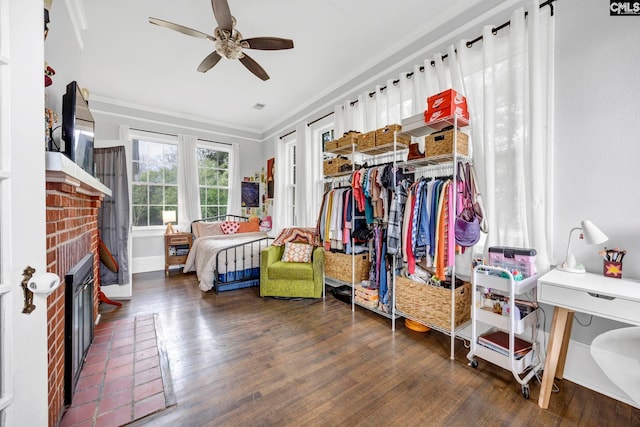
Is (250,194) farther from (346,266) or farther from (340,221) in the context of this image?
(346,266)

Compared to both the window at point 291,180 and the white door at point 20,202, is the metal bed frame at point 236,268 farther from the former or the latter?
the white door at point 20,202

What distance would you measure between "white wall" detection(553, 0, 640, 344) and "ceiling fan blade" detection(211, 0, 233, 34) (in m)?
2.39

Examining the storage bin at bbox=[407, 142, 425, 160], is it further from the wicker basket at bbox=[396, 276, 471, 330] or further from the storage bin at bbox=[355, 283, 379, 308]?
the storage bin at bbox=[355, 283, 379, 308]

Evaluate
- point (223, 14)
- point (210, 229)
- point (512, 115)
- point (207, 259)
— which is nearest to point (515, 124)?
point (512, 115)

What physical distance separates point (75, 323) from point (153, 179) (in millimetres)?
3883

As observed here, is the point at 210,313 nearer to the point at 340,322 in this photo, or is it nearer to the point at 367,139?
the point at 340,322

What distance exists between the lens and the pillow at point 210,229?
4.74 meters

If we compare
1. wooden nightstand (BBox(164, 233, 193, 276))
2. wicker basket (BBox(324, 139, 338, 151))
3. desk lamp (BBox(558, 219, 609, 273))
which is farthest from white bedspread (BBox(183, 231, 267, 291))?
desk lamp (BBox(558, 219, 609, 273))

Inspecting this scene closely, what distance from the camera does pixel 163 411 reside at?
1.46 meters

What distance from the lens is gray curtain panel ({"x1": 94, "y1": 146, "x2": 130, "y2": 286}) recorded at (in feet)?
10.5

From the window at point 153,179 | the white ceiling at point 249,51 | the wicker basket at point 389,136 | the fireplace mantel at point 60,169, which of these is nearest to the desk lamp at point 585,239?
the wicker basket at point 389,136

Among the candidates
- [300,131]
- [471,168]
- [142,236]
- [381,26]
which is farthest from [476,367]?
[142,236]

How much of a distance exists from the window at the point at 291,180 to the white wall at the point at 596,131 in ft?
12.6

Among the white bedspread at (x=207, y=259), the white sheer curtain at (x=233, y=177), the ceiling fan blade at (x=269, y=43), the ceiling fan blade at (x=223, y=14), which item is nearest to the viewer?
the ceiling fan blade at (x=223, y=14)
